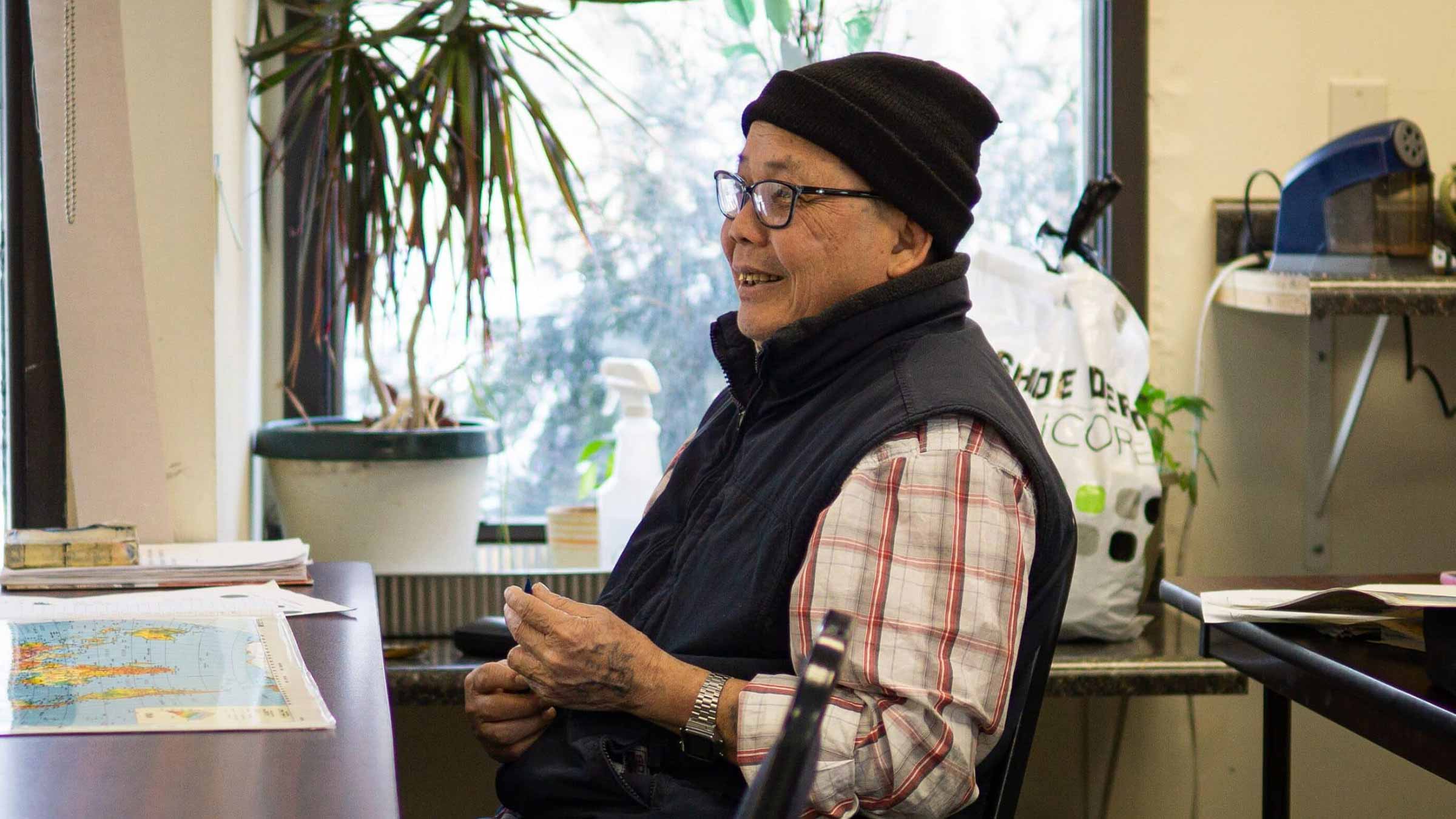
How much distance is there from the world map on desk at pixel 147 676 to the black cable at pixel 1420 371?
1.95 m

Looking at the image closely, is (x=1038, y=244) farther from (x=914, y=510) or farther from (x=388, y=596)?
(x=914, y=510)

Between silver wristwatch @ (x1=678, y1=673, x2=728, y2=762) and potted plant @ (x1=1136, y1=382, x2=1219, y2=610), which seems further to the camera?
potted plant @ (x1=1136, y1=382, x2=1219, y2=610)

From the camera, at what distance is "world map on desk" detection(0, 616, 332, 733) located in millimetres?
964

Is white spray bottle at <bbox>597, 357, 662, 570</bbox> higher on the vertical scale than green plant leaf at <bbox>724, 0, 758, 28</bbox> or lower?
lower

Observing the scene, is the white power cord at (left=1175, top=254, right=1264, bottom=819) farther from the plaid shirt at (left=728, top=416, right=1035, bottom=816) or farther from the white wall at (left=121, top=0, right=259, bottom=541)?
the white wall at (left=121, top=0, right=259, bottom=541)

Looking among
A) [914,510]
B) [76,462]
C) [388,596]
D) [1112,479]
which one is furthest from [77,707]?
[1112,479]

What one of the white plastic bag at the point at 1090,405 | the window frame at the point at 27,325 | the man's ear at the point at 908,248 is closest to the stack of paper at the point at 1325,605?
the man's ear at the point at 908,248

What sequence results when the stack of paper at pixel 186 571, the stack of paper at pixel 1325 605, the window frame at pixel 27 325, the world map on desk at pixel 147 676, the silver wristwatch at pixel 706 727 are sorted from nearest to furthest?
the world map on desk at pixel 147 676, the silver wristwatch at pixel 706 727, the stack of paper at pixel 1325 605, the stack of paper at pixel 186 571, the window frame at pixel 27 325

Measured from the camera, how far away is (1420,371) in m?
2.43

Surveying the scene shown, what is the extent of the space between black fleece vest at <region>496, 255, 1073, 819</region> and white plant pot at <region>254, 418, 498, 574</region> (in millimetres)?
748

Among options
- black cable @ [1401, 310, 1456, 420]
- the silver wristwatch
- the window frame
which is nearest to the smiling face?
the silver wristwatch

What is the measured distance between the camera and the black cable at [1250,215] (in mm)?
2355

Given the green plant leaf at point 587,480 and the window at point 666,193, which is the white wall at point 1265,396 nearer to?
the window at point 666,193

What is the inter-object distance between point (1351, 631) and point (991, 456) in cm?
42
